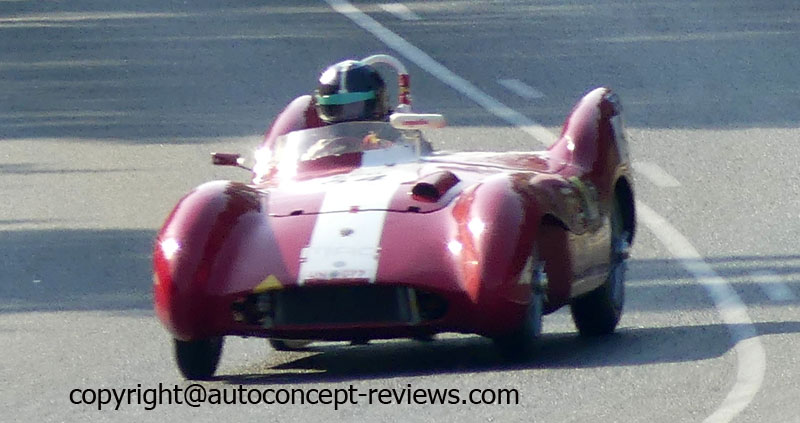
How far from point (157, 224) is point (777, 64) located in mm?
7788

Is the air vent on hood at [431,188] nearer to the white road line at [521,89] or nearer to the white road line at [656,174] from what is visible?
the white road line at [656,174]

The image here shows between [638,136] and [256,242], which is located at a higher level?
[256,242]

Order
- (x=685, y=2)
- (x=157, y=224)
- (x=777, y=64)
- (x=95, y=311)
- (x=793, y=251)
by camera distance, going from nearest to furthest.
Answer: (x=95, y=311)
(x=793, y=251)
(x=157, y=224)
(x=777, y=64)
(x=685, y=2)

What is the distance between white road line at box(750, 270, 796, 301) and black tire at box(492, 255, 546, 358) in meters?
Result: 1.84

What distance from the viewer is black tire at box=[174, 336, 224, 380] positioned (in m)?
7.81

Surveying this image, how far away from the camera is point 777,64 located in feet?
58.9

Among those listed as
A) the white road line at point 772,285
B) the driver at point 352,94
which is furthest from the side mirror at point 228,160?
the white road line at point 772,285

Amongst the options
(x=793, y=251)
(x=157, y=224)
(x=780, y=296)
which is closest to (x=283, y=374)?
(x=780, y=296)

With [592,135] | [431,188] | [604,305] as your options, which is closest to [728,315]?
[604,305]

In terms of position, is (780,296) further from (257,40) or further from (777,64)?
(257,40)

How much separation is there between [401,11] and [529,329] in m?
15.2

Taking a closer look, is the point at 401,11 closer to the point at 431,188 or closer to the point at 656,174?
the point at 656,174

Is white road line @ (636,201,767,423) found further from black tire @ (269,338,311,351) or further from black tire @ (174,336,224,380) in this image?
Answer: black tire @ (174,336,224,380)

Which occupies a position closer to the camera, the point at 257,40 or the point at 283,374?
the point at 283,374
